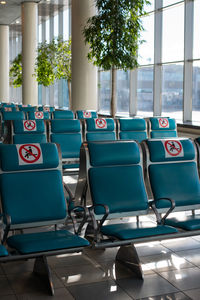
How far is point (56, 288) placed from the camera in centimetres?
339

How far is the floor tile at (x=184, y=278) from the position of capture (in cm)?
345

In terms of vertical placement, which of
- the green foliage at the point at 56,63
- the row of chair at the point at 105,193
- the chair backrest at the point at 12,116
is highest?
the green foliage at the point at 56,63

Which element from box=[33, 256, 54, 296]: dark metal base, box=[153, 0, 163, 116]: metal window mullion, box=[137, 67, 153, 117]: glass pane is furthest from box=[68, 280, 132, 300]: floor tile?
box=[137, 67, 153, 117]: glass pane

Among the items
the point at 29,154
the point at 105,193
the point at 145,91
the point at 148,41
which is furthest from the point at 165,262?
the point at 145,91

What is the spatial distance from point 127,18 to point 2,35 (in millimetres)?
18347

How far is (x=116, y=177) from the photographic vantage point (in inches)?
152

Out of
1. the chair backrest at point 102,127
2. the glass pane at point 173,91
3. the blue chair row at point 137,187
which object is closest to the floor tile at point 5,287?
the blue chair row at point 137,187

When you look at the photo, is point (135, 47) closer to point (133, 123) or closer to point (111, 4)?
point (111, 4)

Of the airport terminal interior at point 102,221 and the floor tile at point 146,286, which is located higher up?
the airport terminal interior at point 102,221

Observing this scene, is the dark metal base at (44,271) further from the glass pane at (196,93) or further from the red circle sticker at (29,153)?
the glass pane at (196,93)

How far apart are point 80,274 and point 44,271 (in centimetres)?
34

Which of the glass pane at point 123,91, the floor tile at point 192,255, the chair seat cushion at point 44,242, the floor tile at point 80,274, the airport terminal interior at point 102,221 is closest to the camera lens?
the chair seat cushion at point 44,242

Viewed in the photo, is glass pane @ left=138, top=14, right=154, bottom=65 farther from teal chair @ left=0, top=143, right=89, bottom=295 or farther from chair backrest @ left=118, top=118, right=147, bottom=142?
teal chair @ left=0, top=143, right=89, bottom=295

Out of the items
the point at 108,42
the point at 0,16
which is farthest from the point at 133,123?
the point at 0,16
